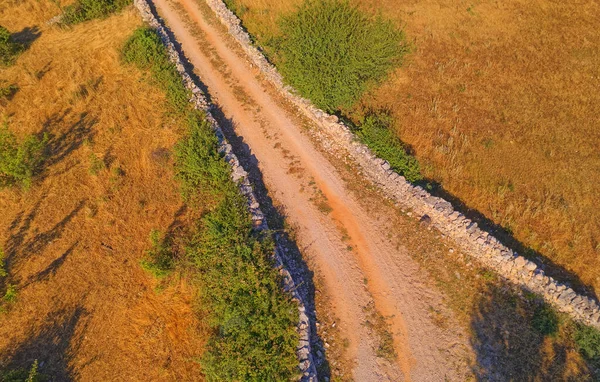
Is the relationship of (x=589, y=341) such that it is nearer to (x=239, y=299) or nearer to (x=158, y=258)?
(x=239, y=299)

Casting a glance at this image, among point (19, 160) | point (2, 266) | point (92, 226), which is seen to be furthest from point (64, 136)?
point (2, 266)

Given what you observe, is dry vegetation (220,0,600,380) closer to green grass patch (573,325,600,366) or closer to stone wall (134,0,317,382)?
green grass patch (573,325,600,366)

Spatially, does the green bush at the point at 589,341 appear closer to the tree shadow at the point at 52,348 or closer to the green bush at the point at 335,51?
the green bush at the point at 335,51

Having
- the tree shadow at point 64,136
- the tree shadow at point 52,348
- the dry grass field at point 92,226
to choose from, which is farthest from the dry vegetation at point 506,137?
the tree shadow at point 52,348

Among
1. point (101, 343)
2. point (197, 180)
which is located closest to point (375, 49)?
point (197, 180)

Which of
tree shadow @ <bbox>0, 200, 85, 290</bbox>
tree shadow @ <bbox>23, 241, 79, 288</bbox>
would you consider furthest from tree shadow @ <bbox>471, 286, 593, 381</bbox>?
tree shadow @ <bbox>0, 200, 85, 290</bbox>

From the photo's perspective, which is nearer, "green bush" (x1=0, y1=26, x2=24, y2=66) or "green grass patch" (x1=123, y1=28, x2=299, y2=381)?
"green grass patch" (x1=123, y1=28, x2=299, y2=381)
